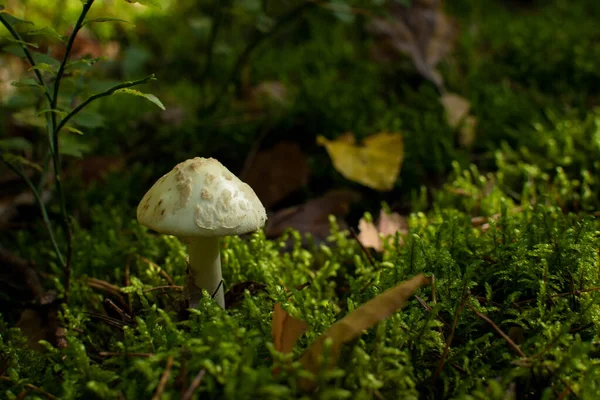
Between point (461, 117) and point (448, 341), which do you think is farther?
point (461, 117)

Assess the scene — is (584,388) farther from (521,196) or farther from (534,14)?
(534,14)

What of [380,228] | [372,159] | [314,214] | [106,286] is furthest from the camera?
[372,159]

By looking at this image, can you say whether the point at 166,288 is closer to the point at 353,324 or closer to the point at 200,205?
the point at 200,205

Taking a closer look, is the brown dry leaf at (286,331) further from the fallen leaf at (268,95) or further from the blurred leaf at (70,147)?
the fallen leaf at (268,95)

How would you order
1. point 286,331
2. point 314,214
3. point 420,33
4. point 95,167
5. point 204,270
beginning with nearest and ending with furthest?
point 286,331, point 204,270, point 314,214, point 95,167, point 420,33

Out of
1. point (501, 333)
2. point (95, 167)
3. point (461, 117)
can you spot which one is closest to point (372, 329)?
point (501, 333)

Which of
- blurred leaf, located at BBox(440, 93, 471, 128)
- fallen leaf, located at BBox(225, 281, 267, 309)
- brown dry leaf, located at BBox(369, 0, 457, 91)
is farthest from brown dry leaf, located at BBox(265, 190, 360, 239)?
brown dry leaf, located at BBox(369, 0, 457, 91)
